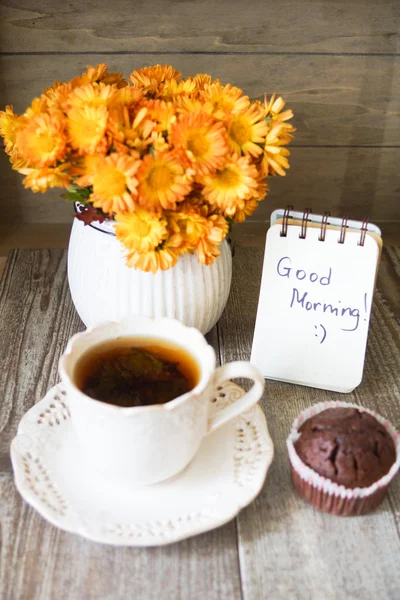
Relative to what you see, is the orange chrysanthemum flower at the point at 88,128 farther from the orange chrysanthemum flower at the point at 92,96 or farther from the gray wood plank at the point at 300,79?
the gray wood plank at the point at 300,79

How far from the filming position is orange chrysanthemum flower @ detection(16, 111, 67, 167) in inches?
26.2

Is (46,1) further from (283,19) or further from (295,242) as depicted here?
(295,242)

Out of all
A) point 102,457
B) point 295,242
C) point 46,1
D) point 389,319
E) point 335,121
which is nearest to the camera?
point 102,457

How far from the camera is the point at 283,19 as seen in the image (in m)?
1.18

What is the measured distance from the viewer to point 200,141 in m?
0.68

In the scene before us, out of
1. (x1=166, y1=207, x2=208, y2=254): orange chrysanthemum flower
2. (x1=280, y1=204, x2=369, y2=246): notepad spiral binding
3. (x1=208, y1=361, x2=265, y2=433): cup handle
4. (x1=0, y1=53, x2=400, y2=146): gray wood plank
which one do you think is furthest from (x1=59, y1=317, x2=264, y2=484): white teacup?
(x1=0, y1=53, x2=400, y2=146): gray wood plank

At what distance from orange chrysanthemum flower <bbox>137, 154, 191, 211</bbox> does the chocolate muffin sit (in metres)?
0.29

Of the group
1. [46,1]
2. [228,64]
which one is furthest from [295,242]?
[46,1]

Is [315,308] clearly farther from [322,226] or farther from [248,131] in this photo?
[248,131]

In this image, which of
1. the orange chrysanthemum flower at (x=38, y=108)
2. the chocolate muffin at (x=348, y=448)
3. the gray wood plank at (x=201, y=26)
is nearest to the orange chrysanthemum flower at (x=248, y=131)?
the orange chrysanthemum flower at (x=38, y=108)

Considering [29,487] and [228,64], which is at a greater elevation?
[228,64]

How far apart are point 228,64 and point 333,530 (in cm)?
89

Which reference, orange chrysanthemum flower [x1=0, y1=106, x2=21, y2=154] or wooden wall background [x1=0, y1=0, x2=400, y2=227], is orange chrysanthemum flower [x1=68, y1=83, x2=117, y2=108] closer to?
orange chrysanthemum flower [x1=0, y1=106, x2=21, y2=154]

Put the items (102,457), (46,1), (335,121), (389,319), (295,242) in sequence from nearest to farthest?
(102,457) → (295,242) → (389,319) → (46,1) → (335,121)
